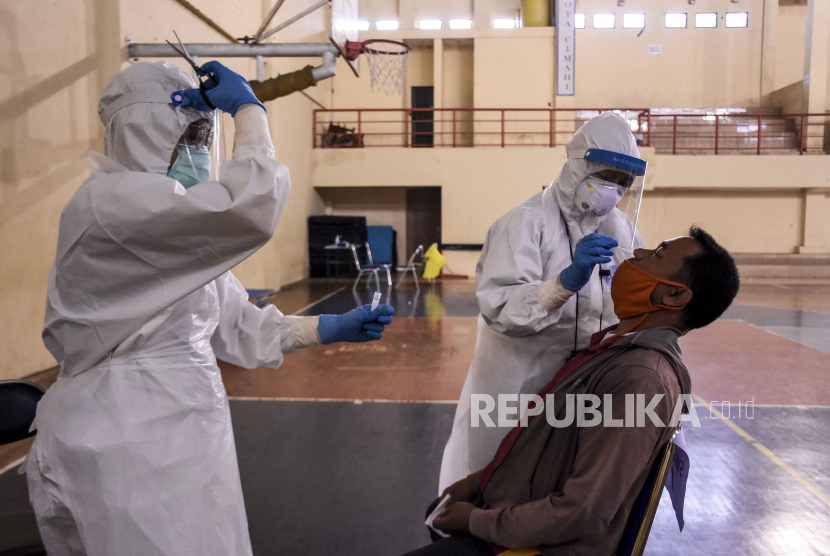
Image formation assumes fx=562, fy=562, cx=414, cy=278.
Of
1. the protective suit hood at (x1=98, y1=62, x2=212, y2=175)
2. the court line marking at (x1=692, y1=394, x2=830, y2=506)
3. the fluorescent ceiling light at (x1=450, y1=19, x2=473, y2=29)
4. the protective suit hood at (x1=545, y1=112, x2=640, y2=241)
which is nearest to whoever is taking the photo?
the protective suit hood at (x1=98, y1=62, x2=212, y2=175)

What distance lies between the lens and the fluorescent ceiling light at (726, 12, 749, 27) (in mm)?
12656

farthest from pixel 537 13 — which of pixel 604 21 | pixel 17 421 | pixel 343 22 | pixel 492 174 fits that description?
pixel 17 421

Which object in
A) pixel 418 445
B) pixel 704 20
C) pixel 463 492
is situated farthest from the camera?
pixel 704 20

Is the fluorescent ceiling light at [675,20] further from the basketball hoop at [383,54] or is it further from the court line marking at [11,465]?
the court line marking at [11,465]

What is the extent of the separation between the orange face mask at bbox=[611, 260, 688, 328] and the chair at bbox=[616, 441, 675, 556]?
0.31 m

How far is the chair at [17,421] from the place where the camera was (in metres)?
1.45

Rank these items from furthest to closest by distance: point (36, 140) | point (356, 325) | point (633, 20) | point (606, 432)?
1. point (633, 20)
2. point (36, 140)
3. point (356, 325)
4. point (606, 432)

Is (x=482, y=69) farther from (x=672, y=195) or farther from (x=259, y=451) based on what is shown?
(x=259, y=451)

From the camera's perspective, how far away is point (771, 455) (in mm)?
3004

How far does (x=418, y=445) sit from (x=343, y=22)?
196 inches

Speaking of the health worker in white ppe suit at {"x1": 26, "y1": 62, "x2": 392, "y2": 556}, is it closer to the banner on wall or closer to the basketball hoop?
the basketball hoop

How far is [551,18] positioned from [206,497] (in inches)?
517

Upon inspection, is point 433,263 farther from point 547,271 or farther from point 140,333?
point 140,333
